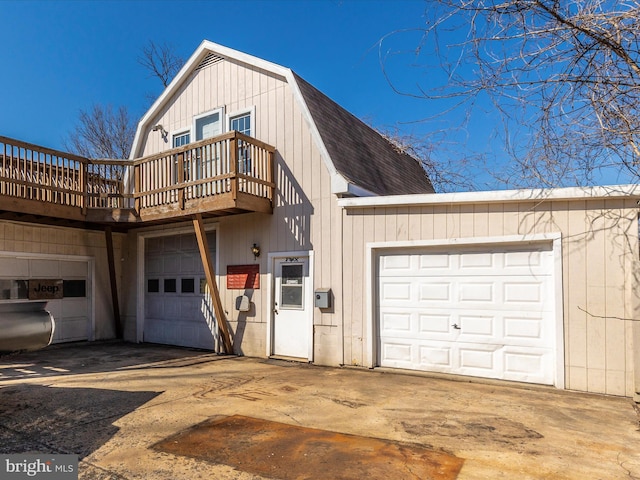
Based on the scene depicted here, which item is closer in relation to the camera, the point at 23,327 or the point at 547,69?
the point at 547,69

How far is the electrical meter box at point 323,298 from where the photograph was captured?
6938mm

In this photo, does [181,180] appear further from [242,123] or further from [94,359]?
[94,359]

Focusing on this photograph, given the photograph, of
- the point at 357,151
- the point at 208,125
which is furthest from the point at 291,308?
the point at 208,125

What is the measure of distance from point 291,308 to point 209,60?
5.97 m

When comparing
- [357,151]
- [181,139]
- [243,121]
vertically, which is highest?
[243,121]

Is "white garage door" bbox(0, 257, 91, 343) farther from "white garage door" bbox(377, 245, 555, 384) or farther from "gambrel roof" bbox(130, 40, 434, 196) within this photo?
"white garage door" bbox(377, 245, 555, 384)

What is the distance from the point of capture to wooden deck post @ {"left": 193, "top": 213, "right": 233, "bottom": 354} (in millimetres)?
7766

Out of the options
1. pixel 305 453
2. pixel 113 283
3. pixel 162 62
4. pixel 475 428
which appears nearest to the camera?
pixel 305 453

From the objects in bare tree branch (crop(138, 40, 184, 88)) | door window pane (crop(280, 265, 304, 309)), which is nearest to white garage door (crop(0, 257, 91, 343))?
door window pane (crop(280, 265, 304, 309))

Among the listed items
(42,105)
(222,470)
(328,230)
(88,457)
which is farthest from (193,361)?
(42,105)

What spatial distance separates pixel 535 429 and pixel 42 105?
859 inches

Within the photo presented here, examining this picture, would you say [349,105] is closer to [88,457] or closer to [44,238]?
[44,238]

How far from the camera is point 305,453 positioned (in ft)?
11.2

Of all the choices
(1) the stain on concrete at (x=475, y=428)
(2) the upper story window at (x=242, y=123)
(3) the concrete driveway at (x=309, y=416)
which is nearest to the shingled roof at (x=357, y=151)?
(2) the upper story window at (x=242, y=123)
